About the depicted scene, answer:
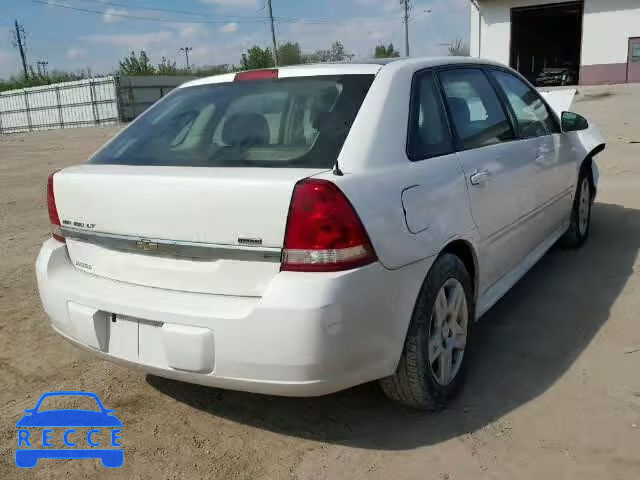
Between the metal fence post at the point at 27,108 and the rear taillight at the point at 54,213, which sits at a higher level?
the rear taillight at the point at 54,213

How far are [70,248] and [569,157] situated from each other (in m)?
3.57

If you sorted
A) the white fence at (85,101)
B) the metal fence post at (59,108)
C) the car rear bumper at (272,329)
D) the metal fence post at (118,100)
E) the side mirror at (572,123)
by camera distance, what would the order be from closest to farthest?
1. the car rear bumper at (272,329)
2. the side mirror at (572,123)
3. the metal fence post at (118,100)
4. the white fence at (85,101)
5. the metal fence post at (59,108)

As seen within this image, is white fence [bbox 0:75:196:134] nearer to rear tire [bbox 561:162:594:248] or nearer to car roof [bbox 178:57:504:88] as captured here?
rear tire [bbox 561:162:594:248]

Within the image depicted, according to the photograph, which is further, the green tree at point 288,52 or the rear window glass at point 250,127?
the green tree at point 288,52

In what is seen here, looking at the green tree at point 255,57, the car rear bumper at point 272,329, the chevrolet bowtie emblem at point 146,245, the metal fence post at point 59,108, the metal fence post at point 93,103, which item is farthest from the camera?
the green tree at point 255,57

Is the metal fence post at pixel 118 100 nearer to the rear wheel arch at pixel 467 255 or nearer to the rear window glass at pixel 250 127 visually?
the rear window glass at pixel 250 127

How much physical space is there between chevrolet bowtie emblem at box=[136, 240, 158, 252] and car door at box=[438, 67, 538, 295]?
58.8 inches

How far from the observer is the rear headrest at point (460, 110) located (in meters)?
3.03

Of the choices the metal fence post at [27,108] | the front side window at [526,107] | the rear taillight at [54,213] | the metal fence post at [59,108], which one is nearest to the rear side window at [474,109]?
the front side window at [526,107]

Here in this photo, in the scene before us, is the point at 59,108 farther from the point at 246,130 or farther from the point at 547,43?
the point at 246,130

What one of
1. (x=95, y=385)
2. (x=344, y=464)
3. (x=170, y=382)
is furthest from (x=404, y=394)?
(x=95, y=385)

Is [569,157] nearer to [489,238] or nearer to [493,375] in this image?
[489,238]

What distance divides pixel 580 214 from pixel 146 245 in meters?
3.90

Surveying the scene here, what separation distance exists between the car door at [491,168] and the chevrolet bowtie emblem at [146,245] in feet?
4.90
